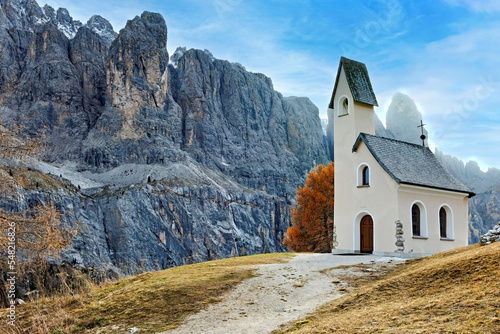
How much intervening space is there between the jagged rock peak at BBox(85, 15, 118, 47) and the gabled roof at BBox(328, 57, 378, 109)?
163429 millimetres

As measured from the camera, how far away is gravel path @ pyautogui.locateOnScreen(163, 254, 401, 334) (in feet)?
28.2

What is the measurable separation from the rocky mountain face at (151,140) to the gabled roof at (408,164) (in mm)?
68662

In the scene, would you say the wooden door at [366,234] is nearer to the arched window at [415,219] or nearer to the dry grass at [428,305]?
the arched window at [415,219]

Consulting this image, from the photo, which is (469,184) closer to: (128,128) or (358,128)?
(128,128)

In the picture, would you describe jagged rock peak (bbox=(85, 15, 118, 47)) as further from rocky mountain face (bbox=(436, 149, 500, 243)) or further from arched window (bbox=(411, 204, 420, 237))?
arched window (bbox=(411, 204, 420, 237))

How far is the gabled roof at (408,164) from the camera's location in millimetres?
22175

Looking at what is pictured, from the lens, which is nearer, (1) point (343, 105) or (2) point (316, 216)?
(1) point (343, 105)

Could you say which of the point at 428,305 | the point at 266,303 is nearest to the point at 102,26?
the point at 266,303

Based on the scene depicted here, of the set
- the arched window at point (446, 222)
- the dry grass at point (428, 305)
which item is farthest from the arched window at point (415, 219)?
the dry grass at point (428, 305)

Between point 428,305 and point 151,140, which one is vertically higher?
point 151,140

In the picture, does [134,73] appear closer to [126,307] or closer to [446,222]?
[446,222]

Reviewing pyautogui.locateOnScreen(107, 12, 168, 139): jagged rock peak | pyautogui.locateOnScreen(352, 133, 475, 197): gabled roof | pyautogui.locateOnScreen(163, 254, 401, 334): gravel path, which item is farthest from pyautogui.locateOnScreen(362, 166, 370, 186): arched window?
pyautogui.locateOnScreen(107, 12, 168, 139): jagged rock peak

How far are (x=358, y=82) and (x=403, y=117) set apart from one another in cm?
16107

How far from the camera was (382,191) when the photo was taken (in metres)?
22.2
